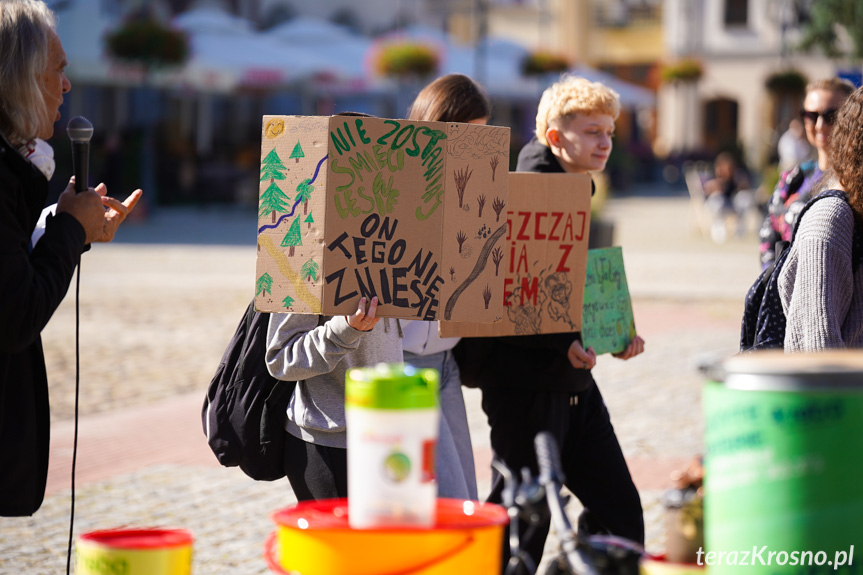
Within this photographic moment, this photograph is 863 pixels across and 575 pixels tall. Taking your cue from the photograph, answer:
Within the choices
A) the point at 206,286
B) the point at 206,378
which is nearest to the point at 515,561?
the point at 206,378

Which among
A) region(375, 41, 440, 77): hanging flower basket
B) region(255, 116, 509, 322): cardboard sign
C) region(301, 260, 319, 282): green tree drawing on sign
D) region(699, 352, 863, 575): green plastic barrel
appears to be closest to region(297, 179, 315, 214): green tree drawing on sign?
region(255, 116, 509, 322): cardboard sign

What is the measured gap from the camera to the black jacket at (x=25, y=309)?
2.33m

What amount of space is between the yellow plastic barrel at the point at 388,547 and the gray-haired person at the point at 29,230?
800 mm

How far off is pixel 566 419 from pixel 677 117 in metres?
45.1

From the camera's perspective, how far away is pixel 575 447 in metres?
3.68

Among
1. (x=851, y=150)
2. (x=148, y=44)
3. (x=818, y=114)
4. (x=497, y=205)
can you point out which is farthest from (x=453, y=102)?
(x=148, y=44)

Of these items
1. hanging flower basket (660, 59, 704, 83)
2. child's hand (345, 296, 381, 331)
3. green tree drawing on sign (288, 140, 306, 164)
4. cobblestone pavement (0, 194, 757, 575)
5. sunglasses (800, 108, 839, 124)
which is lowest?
cobblestone pavement (0, 194, 757, 575)

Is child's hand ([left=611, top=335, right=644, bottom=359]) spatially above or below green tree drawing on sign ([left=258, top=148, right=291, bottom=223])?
below

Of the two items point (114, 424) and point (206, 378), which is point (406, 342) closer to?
point (114, 424)

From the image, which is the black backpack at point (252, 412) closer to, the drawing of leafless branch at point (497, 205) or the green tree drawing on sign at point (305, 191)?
the green tree drawing on sign at point (305, 191)

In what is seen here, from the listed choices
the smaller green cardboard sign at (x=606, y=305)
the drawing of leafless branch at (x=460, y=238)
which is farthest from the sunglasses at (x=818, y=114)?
the drawing of leafless branch at (x=460, y=238)

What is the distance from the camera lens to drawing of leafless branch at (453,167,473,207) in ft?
8.48

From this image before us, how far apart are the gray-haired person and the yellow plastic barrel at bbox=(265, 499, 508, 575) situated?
2.62 ft

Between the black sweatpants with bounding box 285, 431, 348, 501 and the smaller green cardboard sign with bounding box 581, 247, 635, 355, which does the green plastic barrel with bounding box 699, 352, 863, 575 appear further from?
the smaller green cardboard sign with bounding box 581, 247, 635, 355
